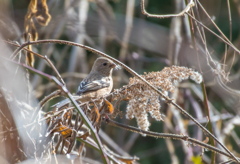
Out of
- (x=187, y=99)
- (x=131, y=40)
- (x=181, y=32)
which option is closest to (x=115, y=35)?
(x=131, y=40)

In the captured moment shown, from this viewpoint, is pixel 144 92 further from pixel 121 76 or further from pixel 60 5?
pixel 60 5

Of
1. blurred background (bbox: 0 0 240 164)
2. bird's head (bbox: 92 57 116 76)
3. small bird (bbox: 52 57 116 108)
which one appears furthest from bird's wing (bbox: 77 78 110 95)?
blurred background (bbox: 0 0 240 164)

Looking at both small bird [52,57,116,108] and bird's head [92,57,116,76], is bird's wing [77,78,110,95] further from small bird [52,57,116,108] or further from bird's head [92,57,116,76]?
bird's head [92,57,116,76]

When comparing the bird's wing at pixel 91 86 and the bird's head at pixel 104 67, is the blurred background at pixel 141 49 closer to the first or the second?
the bird's head at pixel 104 67

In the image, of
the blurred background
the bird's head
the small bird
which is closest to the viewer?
the small bird

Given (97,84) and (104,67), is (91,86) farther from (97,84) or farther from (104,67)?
(104,67)

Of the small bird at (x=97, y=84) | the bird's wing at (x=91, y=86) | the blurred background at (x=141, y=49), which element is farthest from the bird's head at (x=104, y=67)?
the bird's wing at (x=91, y=86)

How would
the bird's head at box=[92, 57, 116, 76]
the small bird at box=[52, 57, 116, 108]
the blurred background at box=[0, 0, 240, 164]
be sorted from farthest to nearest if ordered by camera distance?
the bird's head at box=[92, 57, 116, 76] < the blurred background at box=[0, 0, 240, 164] < the small bird at box=[52, 57, 116, 108]

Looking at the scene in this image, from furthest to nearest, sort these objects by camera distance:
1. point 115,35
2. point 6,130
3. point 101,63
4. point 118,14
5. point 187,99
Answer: point 118,14 < point 115,35 < point 187,99 < point 101,63 < point 6,130
